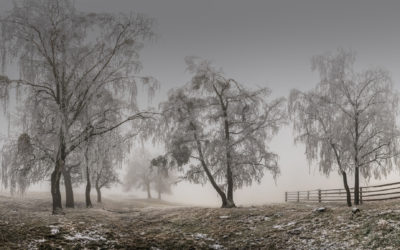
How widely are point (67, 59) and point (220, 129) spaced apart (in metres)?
9.46

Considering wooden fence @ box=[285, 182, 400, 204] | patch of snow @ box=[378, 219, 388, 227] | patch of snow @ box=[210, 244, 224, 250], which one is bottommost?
wooden fence @ box=[285, 182, 400, 204]

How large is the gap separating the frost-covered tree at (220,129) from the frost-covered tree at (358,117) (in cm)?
233

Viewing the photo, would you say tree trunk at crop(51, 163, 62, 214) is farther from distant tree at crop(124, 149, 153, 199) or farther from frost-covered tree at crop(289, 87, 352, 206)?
distant tree at crop(124, 149, 153, 199)

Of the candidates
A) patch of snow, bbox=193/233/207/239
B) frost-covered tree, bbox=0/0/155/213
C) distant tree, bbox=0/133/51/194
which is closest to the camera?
patch of snow, bbox=193/233/207/239

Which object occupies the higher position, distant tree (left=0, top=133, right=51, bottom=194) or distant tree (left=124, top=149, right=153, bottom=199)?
distant tree (left=0, top=133, right=51, bottom=194)

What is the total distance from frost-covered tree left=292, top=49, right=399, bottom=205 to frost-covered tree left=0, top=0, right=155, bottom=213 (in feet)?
33.0

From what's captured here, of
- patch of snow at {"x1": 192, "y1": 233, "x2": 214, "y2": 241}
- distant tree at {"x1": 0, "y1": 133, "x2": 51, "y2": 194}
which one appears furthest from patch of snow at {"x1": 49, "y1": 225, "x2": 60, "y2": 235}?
distant tree at {"x1": 0, "y1": 133, "x2": 51, "y2": 194}

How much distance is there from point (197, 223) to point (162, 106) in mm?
8552

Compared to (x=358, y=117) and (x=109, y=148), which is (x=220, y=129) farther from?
(x=358, y=117)

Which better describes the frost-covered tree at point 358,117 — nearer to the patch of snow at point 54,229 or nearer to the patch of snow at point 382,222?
the patch of snow at point 382,222

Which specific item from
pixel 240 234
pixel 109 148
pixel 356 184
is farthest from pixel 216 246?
pixel 356 184

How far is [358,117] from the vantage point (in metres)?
15.2

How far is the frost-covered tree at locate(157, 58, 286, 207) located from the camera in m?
16.9

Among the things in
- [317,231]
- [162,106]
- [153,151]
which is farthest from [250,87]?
[153,151]
